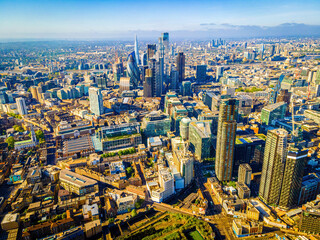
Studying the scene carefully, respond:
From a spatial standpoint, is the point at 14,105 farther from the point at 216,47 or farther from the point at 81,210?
the point at 216,47

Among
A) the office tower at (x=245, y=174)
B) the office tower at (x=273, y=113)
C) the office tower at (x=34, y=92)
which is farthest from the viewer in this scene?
the office tower at (x=34, y=92)

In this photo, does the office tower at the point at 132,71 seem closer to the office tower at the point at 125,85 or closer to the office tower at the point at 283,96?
the office tower at the point at 125,85

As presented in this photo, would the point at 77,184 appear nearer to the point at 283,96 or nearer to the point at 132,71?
the point at 283,96

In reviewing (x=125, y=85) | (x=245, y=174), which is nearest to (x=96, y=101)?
(x=125, y=85)

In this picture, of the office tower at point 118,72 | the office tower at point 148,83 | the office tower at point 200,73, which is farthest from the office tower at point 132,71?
the office tower at point 200,73

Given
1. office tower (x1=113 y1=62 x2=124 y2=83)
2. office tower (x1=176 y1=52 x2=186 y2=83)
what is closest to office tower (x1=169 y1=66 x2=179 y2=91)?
office tower (x1=176 y1=52 x2=186 y2=83)
